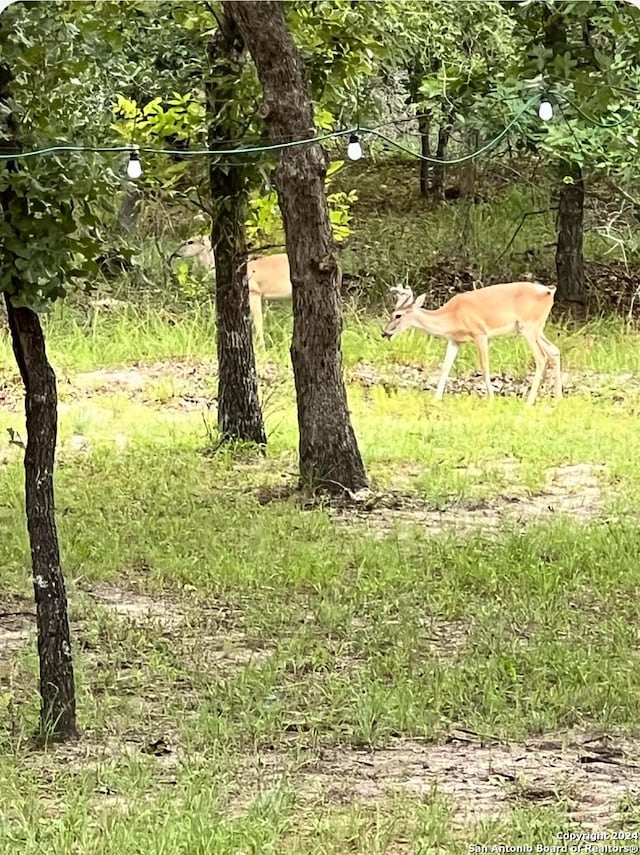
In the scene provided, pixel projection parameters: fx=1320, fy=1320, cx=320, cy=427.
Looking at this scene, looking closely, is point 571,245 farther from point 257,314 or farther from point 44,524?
point 44,524

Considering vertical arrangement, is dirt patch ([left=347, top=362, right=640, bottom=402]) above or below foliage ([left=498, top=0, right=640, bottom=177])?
below

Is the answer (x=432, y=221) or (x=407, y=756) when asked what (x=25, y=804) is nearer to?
(x=407, y=756)

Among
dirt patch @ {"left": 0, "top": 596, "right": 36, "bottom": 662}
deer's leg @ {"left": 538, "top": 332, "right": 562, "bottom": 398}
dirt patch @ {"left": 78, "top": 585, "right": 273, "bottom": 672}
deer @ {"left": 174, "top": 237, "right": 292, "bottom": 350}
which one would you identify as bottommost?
dirt patch @ {"left": 78, "top": 585, "right": 273, "bottom": 672}

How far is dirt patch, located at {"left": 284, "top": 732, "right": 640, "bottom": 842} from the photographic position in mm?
2514

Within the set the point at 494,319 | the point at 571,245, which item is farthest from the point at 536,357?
the point at 571,245

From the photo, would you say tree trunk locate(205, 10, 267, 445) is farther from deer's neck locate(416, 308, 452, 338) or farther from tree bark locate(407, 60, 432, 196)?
tree bark locate(407, 60, 432, 196)

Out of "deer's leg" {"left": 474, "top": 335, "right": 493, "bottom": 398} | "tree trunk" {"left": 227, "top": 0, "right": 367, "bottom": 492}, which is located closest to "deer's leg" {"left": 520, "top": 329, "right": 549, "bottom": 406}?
"deer's leg" {"left": 474, "top": 335, "right": 493, "bottom": 398}

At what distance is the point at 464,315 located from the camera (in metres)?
8.61

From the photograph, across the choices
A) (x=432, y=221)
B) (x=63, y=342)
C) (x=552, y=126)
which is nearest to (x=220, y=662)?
(x=63, y=342)

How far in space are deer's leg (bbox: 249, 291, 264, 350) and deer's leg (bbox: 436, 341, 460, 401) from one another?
1.41m

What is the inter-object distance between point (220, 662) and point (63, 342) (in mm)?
6432

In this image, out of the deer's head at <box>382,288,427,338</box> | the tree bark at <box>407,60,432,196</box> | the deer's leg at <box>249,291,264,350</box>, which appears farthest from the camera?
the tree bark at <box>407,60,432,196</box>

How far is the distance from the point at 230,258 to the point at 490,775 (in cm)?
Answer: 429

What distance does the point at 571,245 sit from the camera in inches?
425
